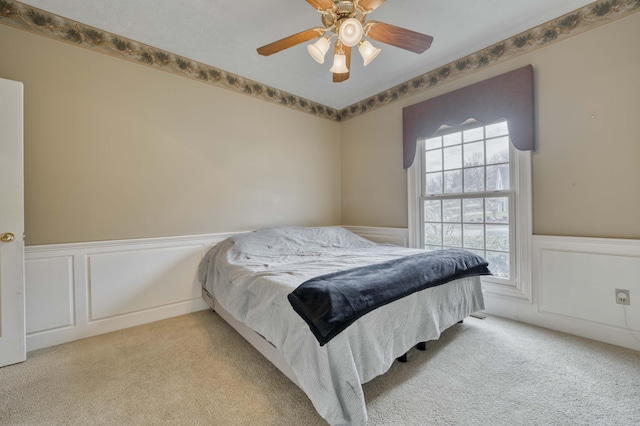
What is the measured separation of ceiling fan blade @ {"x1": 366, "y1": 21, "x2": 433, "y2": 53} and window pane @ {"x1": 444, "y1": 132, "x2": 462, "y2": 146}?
133 centimetres

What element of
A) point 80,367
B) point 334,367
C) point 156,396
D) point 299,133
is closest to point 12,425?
point 80,367

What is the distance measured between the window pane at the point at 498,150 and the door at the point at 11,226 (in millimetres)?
3977

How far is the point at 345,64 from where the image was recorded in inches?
80.0

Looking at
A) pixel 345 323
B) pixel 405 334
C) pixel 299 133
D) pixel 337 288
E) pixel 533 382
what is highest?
pixel 299 133

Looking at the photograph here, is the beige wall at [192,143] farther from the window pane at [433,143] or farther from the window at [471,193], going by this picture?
the window pane at [433,143]

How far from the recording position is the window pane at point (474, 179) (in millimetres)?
2746

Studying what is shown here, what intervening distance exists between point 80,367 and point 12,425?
0.51 meters

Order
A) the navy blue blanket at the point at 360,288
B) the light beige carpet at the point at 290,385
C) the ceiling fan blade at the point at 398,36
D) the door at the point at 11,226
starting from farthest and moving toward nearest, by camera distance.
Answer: the door at the point at 11,226 → the ceiling fan blade at the point at 398,36 → the light beige carpet at the point at 290,385 → the navy blue blanket at the point at 360,288

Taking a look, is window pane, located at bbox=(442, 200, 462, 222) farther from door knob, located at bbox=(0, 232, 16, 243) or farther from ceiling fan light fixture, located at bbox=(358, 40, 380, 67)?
door knob, located at bbox=(0, 232, 16, 243)

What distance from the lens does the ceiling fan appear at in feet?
5.39

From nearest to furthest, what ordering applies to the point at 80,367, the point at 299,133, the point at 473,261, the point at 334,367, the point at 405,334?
the point at 334,367 → the point at 405,334 → the point at 80,367 → the point at 473,261 → the point at 299,133

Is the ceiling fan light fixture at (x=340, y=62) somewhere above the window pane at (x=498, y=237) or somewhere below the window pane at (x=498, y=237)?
above

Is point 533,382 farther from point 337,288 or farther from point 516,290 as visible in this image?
point 337,288

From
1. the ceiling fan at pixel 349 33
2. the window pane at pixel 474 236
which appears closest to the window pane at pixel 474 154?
the window pane at pixel 474 236
